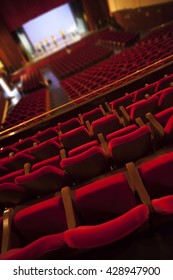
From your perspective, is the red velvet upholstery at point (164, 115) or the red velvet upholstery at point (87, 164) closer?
the red velvet upholstery at point (87, 164)

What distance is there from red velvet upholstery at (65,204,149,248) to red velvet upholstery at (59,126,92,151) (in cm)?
113

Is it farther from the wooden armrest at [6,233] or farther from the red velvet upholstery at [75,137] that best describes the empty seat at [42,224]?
the red velvet upholstery at [75,137]

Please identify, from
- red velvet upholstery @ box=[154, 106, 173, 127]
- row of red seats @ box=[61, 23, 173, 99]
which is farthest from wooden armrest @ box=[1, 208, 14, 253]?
row of red seats @ box=[61, 23, 173, 99]

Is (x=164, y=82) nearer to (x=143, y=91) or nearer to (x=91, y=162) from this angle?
(x=143, y=91)

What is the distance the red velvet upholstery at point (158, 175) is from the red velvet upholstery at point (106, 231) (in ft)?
0.76

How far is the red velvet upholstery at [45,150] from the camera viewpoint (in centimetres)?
192

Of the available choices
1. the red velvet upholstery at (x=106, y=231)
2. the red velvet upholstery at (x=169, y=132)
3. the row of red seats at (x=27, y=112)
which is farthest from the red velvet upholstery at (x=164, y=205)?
the row of red seats at (x=27, y=112)

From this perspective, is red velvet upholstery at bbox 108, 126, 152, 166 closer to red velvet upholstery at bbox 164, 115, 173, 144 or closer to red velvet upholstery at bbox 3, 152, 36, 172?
red velvet upholstery at bbox 164, 115, 173, 144

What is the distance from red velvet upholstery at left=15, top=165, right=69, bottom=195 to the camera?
4.08ft

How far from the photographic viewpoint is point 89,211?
3.31 ft

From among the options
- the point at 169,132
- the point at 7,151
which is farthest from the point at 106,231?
the point at 7,151

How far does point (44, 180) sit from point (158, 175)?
70cm
